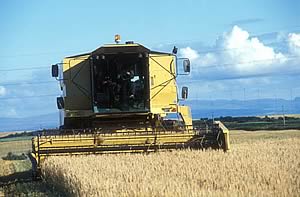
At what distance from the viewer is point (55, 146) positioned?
43.3ft

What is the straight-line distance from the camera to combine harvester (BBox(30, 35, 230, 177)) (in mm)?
13805

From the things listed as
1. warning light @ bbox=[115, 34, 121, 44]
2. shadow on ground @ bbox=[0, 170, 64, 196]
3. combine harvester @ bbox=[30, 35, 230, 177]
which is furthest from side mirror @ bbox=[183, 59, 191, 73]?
shadow on ground @ bbox=[0, 170, 64, 196]

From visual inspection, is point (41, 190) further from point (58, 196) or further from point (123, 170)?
point (123, 170)

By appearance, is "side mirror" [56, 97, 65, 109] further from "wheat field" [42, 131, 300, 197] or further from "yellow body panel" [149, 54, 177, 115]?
"wheat field" [42, 131, 300, 197]

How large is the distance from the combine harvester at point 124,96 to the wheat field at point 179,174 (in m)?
1.14

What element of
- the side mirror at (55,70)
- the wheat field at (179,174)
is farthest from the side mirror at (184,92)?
the side mirror at (55,70)

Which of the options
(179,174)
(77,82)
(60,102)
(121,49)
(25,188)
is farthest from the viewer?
(60,102)

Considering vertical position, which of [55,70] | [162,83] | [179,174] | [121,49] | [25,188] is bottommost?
[25,188]

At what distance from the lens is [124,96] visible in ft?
48.9

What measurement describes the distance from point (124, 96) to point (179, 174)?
553 cm

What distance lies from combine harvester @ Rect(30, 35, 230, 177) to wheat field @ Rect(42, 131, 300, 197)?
114cm

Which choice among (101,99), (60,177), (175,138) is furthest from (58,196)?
(101,99)

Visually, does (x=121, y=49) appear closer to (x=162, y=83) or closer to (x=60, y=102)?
(x=162, y=83)

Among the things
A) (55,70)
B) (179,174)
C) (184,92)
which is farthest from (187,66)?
(179,174)
